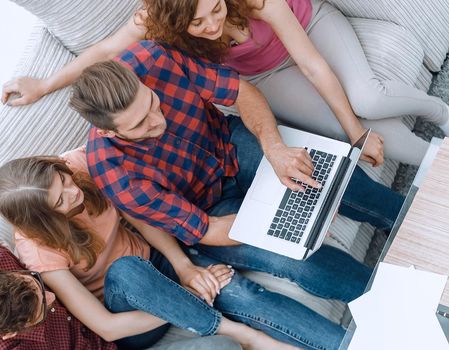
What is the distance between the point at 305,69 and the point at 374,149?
0.91 ft

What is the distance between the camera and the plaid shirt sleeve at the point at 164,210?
1383 millimetres

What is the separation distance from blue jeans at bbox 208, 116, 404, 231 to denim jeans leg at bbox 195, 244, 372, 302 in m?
0.13

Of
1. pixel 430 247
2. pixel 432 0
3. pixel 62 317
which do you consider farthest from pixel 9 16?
pixel 430 247

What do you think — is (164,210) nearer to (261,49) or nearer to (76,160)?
(76,160)

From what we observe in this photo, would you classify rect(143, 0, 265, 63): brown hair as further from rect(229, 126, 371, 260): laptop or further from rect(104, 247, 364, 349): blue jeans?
rect(104, 247, 364, 349): blue jeans

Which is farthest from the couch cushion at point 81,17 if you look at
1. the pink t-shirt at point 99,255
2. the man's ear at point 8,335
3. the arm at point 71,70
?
the man's ear at point 8,335

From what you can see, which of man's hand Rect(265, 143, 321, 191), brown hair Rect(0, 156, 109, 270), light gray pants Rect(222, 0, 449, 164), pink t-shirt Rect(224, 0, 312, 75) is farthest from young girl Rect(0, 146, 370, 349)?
pink t-shirt Rect(224, 0, 312, 75)

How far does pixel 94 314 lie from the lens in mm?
1415

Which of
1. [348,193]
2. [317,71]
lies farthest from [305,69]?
[348,193]

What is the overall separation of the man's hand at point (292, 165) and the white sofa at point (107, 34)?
0.28 metres

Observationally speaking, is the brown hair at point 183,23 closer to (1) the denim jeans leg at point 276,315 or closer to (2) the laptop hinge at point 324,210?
(2) the laptop hinge at point 324,210

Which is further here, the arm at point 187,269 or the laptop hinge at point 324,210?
the arm at point 187,269

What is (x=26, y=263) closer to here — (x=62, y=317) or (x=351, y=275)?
(x=62, y=317)

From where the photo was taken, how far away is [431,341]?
1.11 metres
